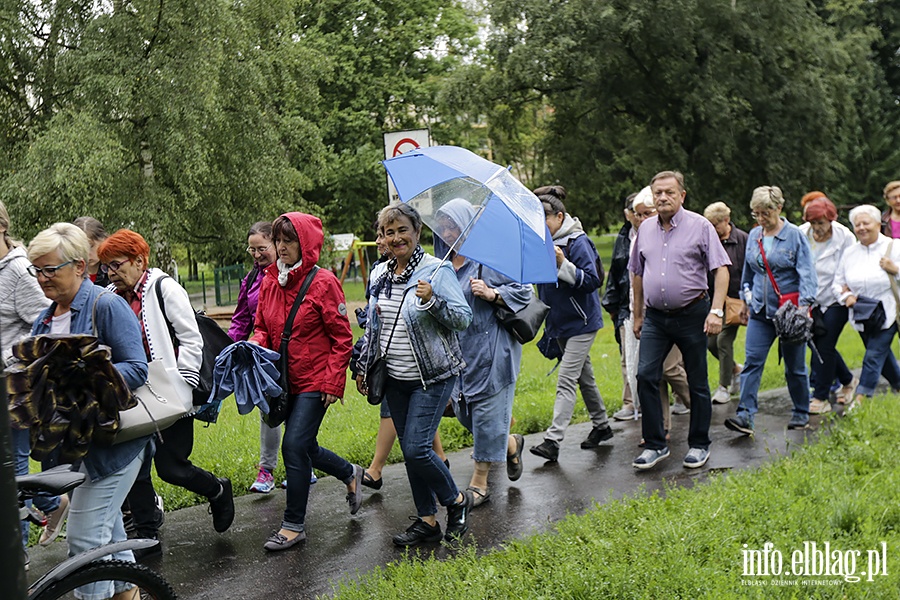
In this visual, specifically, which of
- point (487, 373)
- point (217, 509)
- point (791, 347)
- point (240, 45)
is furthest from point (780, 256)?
point (240, 45)

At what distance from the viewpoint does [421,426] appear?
5.45 metres

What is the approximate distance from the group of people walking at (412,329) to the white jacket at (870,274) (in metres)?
0.14

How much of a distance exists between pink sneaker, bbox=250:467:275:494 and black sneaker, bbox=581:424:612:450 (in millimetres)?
2648

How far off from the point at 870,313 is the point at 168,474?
6.65 m

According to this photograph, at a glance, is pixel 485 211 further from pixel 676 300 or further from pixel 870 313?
pixel 870 313

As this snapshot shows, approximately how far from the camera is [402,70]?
37.0 m

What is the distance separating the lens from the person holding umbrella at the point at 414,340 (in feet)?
17.6

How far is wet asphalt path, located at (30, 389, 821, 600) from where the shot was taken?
5.27 m

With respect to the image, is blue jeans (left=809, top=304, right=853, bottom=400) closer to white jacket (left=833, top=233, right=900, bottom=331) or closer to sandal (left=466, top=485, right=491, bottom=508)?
white jacket (left=833, top=233, right=900, bottom=331)

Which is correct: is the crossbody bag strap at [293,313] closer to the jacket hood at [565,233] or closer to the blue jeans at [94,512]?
the blue jeans at [94,512]

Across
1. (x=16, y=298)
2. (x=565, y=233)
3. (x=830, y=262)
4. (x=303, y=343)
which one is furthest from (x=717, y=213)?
(x=16, y=298)

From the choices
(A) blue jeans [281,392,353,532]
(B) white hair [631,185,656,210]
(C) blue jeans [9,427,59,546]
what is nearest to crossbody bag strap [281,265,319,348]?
(A) blue jeans [281,392,353,532]

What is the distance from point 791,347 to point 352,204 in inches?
1142

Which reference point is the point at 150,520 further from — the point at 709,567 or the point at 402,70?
the point at 402,70
